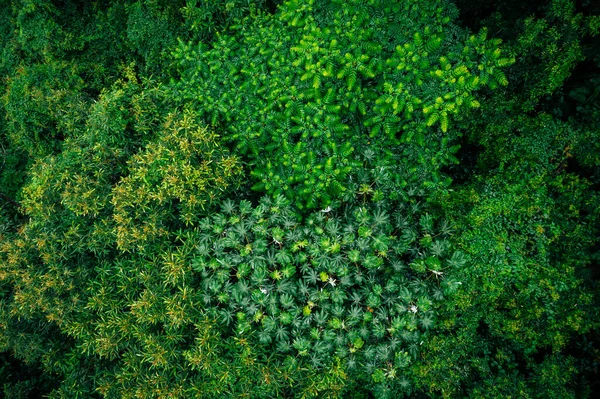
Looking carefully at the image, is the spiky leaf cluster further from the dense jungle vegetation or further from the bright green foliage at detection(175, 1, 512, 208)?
A: the bright green foliage at detection(175, 1, 512, 208)

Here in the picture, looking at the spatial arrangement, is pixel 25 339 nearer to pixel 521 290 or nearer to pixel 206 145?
pixel 206 145

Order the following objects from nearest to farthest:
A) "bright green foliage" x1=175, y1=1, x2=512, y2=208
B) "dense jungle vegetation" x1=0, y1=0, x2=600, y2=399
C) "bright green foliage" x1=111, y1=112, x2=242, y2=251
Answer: "bright green foliage" x1=175, y1=1, x2=512, y2=208 < "dense jungle vegetation" x1=0, y1=0, x2=600, y2=399 < "bright green foliage" x1=111, y1=112, x2=242, y2=251

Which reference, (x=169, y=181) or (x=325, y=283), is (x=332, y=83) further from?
(x=325, y=283)

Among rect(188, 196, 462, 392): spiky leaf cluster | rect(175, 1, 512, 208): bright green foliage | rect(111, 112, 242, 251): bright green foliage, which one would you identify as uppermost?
rect(175, 1, 512, 208): bright green foliage

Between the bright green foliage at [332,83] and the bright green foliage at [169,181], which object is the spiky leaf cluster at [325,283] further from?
the bright green foliage at [332,83]

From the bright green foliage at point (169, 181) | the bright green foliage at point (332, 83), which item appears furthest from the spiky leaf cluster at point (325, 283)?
the bright green foliage at point (332, 83)

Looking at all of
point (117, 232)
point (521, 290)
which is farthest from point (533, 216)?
point (117, 232)

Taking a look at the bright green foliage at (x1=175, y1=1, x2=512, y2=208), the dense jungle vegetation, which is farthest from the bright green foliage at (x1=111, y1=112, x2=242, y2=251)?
the bright green foliage at (x1=175, y1=1, x2=512, y2=208)
